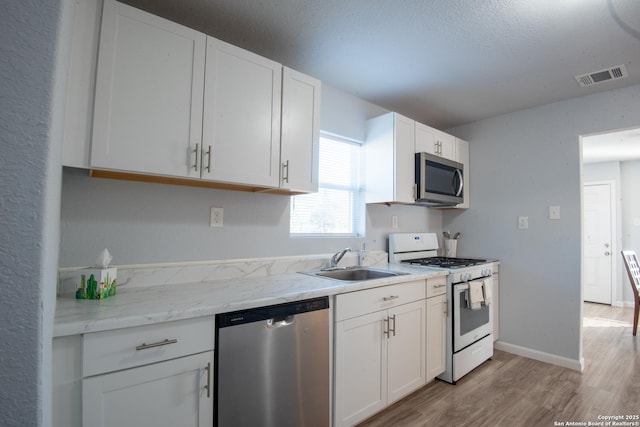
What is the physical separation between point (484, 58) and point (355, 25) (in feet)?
3.25

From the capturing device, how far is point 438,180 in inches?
117

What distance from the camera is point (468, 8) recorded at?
1.64 metres

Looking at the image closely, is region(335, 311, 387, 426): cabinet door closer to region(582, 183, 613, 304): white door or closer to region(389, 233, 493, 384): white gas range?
region(389, 233, 493, 384): white gas range

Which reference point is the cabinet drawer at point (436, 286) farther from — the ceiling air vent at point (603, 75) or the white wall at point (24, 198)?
the white wall at point (24, 198)

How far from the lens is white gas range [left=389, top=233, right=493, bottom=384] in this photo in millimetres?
2439

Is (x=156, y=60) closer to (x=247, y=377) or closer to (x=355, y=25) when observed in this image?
(x=355, y=25)

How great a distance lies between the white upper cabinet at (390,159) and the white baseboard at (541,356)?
1.83 meters

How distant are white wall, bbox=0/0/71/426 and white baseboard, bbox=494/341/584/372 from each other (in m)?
3.60

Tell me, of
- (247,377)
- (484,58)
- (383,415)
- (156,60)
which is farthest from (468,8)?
(383,415)

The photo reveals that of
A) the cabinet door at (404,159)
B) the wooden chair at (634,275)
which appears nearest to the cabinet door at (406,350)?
the cabinet door at (404,159)

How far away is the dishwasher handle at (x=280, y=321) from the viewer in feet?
4.71

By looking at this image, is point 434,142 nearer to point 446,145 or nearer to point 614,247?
point 446,145

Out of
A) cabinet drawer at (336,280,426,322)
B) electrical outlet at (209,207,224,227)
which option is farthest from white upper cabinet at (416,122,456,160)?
electrical outlet at (209,207,224,227)

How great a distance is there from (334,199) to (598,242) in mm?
5116
